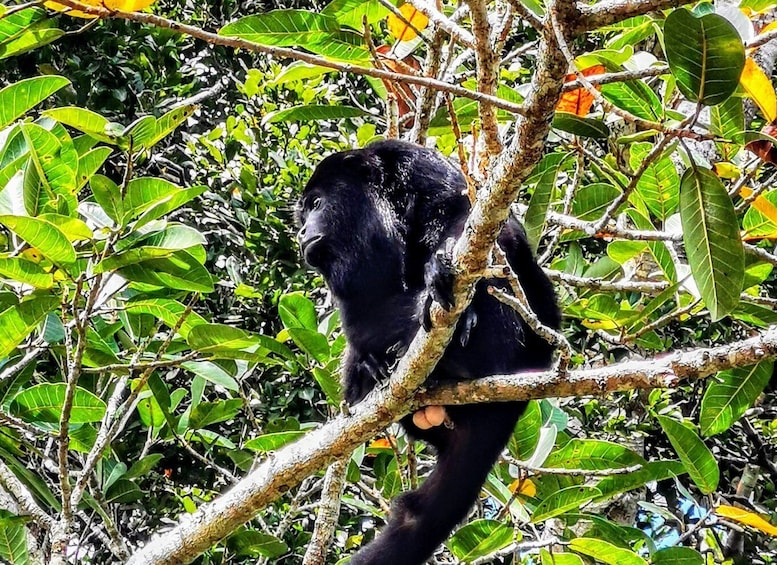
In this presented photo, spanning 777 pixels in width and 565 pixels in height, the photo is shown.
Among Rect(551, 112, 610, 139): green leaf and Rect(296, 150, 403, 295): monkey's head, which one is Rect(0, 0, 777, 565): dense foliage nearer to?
Rect(551, 112, 610, 139): green leaf

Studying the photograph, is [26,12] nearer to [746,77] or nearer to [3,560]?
[3,560]

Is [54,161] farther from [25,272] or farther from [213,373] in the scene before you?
[213,373]

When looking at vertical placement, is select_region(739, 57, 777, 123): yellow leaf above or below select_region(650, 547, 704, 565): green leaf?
above

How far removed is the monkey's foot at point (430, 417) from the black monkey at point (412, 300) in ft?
0.18

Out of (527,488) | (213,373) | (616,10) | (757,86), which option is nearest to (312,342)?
(213,373)

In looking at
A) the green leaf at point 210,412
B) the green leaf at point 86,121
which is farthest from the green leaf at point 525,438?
the green leaf at point 86,121

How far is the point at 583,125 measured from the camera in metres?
2.14

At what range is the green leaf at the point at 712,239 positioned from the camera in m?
1.75

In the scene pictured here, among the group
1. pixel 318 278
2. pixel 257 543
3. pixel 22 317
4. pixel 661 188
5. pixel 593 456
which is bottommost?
pixel 257 543

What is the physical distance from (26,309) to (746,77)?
5.91ft

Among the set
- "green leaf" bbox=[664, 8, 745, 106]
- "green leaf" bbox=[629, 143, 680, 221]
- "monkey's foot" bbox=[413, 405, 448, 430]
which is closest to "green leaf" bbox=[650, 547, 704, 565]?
"monkey's foot" bbox=[413, 405, 448, 430]

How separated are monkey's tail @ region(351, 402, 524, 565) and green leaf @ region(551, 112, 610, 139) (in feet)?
2.63

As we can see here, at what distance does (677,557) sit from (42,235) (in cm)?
199

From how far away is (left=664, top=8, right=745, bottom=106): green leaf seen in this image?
1.48 m
